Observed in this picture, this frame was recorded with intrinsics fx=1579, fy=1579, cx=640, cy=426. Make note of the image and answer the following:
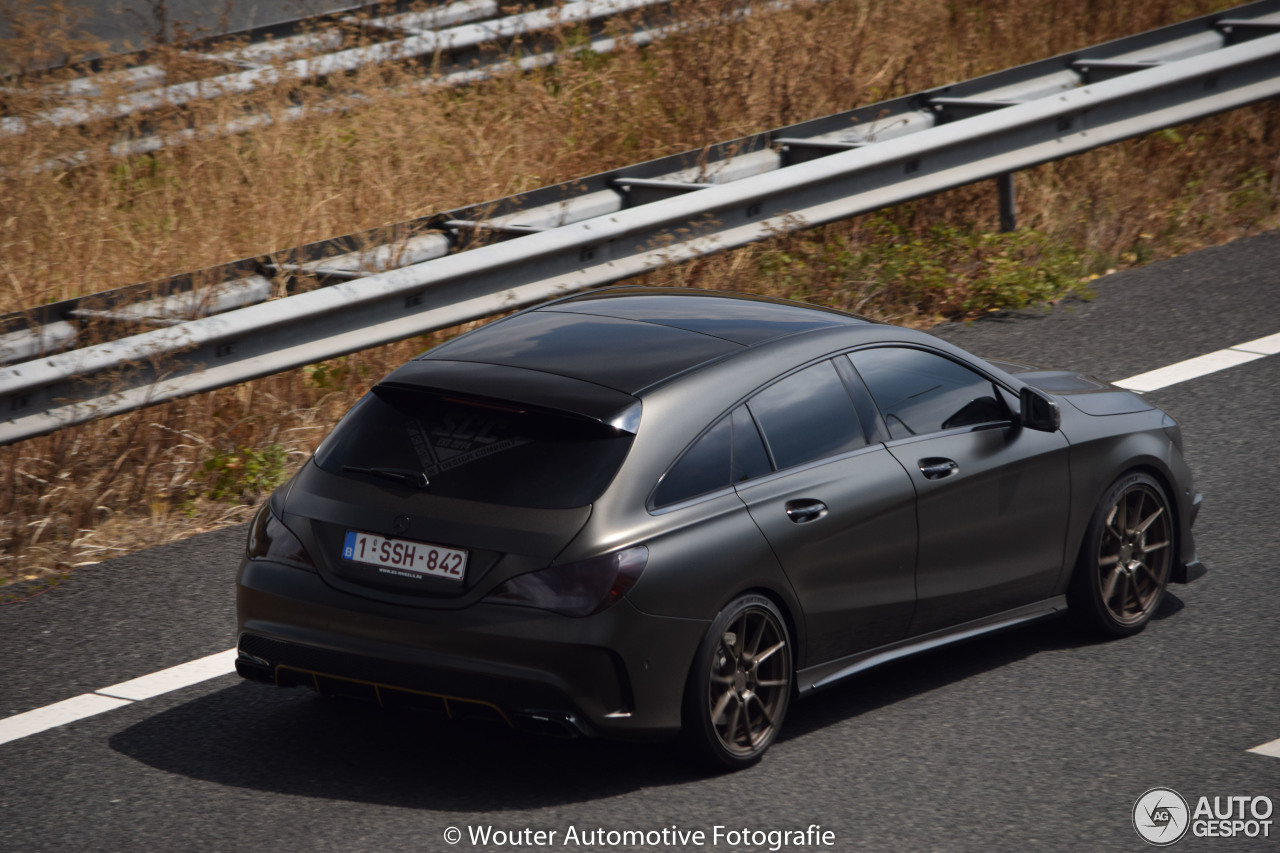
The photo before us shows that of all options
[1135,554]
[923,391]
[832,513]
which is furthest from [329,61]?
[832,513]

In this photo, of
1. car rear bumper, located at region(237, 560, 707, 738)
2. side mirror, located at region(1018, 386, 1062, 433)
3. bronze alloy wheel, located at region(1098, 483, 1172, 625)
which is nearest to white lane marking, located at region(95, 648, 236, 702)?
car rear bumper, located at region(237, 560, 707, 738)

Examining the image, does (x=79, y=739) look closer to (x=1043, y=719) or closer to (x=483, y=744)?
(x=483, y=744)

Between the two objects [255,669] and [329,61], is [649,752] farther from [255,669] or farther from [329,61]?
[329,61]

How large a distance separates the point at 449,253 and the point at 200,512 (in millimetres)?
2394

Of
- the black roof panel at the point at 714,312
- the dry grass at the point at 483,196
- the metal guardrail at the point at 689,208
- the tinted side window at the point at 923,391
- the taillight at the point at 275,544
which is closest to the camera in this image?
the taillight at the point at 275,544

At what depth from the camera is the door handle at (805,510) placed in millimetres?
5207

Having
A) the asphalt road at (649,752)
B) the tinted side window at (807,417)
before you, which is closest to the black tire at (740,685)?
the asphalt road at (649,752)

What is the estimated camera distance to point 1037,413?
5.98 m

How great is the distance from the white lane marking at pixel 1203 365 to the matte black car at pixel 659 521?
2879mm

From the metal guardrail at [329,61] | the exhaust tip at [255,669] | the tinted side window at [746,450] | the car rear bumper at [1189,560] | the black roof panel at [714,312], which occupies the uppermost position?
the metal guardrail at [329,61]

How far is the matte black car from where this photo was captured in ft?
15.5

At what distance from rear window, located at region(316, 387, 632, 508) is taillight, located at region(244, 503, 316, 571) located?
0.85 ft

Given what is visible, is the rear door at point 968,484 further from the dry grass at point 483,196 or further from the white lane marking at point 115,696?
the dry grass at point 483,196

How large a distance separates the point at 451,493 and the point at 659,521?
0.65 metres
